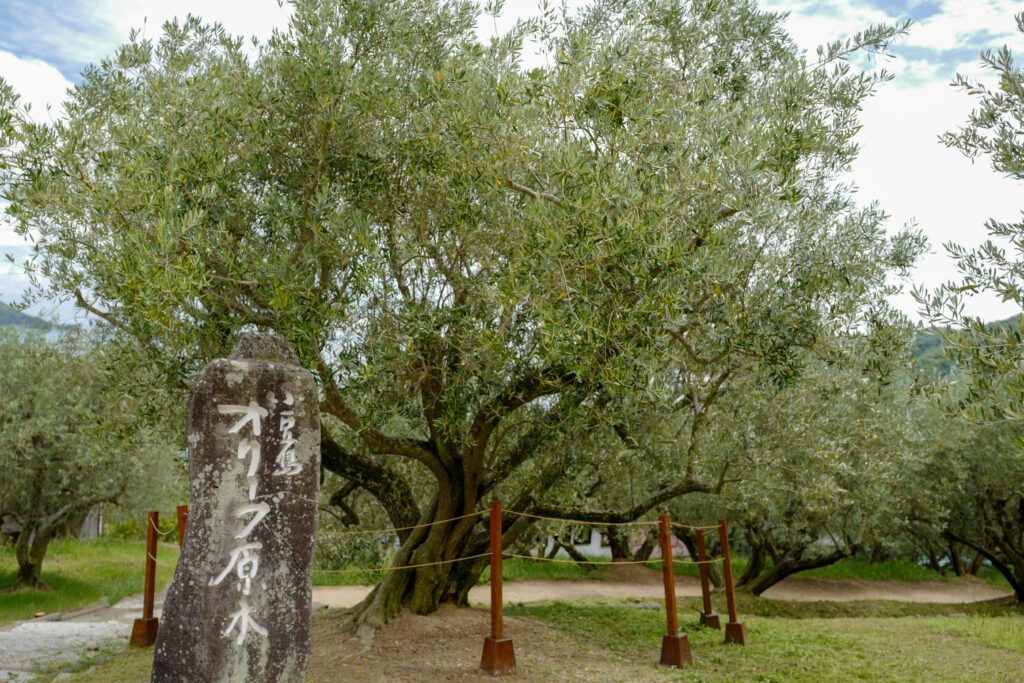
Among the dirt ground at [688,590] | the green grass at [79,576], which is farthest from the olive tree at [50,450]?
the dirt ground at [688,590]

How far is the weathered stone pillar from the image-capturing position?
6.32 m

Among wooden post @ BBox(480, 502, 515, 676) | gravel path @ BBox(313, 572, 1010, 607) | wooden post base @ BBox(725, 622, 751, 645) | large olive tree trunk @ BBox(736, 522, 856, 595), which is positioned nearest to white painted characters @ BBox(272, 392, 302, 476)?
wooden post @ BBox(480, 502, 515, 676)

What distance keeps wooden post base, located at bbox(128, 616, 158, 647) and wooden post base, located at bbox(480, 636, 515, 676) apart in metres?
6.99

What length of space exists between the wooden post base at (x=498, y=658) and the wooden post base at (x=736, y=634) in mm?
5240

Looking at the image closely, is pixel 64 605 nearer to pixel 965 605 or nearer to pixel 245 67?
pixel 245 67

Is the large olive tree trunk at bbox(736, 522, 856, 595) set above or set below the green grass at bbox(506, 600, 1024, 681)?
above

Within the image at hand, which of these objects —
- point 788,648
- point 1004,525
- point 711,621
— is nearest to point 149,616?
point 711,621

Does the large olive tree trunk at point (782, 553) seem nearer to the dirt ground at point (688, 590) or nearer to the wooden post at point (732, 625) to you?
the dirt ground at point (688, 590)

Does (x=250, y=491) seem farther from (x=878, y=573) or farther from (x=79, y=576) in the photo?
(x=878, y=573)

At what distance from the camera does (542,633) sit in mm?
12844

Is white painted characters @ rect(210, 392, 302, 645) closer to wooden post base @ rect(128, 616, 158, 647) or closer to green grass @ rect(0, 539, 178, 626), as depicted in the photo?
wooden post base @ rect(128, 616, 158, 647)

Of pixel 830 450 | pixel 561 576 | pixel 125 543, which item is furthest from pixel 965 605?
pixel 125 543

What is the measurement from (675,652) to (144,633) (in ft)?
29.9

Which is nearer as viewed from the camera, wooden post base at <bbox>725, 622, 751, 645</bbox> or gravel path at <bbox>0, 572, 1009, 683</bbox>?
gravel path at <bbox>0, 572, 1009, 683</bbox>
